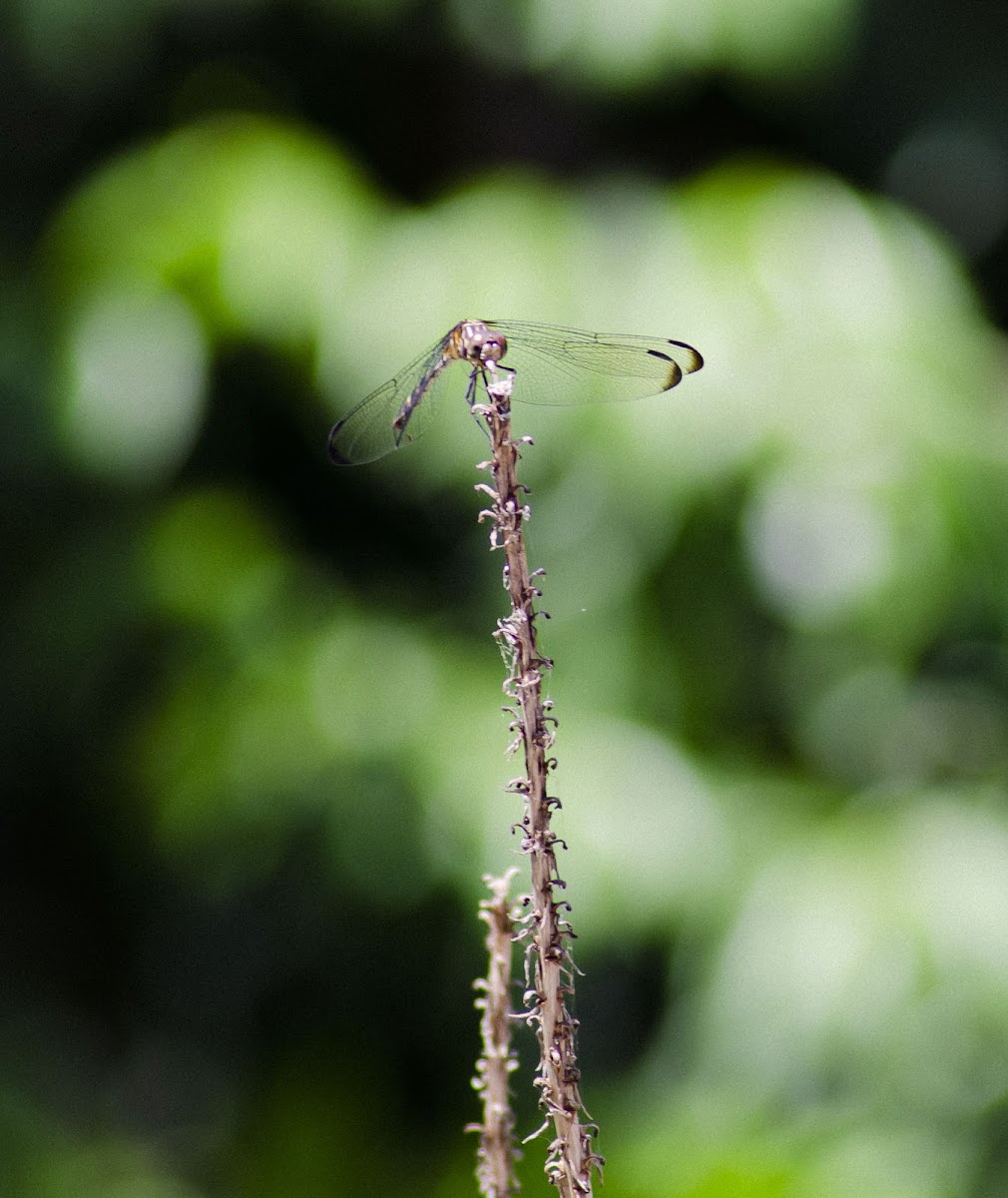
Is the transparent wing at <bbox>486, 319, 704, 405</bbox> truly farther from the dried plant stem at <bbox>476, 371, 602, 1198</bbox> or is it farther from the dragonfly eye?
the dried plant stem at <bbox>476, 371, 602, 1198</bbox>

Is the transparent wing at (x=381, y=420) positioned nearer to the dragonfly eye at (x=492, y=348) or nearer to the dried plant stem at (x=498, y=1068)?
the dragonfly eye at (x=492, y=348)

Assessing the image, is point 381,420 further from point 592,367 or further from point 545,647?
point 545,647

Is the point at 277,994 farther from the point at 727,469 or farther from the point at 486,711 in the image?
the point at 727,469

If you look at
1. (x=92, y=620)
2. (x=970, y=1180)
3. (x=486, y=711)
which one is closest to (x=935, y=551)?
(x=486, y=711)

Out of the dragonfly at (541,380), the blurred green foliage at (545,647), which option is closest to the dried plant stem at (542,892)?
the dragonfly at (541,380)

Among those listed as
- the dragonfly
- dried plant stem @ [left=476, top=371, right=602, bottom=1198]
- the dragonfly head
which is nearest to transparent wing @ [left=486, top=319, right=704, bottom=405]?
the dragonfly

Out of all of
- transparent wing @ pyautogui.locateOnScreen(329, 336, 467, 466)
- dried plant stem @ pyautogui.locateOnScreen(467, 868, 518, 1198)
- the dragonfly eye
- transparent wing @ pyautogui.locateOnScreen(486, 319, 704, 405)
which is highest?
transparent wing @ pyautogui.locateOnScreen(486, 319, 704, 405)

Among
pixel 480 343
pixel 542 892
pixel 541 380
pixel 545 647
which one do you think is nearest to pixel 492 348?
pixel 480 343
